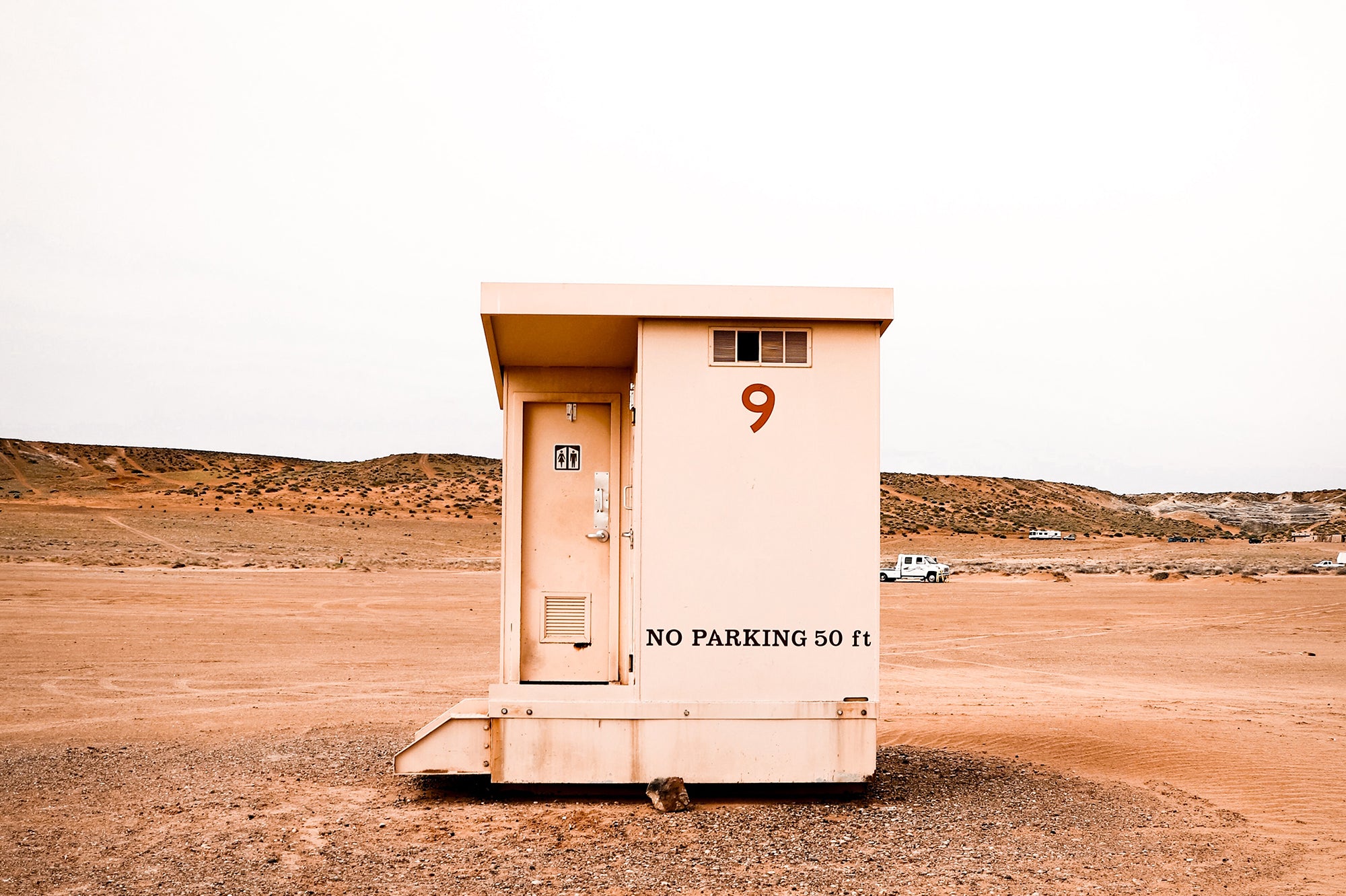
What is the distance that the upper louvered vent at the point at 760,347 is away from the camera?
7.90m

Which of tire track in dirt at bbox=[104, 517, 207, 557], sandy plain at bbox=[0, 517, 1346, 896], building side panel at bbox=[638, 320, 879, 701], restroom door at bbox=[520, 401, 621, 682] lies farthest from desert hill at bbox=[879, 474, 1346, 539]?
building side panel at bbox=[638, 320, 879, 701]

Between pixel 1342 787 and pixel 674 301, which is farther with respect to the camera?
pixel 1342 787

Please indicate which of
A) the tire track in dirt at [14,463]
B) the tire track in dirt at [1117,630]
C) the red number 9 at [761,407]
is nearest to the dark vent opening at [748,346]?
the red number 9 at [761,407]

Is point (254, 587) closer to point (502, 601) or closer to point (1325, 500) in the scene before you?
point (502, 601)

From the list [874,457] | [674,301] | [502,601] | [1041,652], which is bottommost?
[1041,652]

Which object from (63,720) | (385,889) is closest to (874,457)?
(385,889)

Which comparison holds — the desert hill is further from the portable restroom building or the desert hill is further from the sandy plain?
the portable restroom building

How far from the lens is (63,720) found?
37.6 feet

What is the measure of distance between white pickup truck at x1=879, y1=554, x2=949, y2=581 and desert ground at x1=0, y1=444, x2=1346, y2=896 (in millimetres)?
14537

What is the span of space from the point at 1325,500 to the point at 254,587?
125303 mm

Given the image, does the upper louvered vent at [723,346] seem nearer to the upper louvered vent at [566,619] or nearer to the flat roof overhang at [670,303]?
the flat roof overhang at [670,303]

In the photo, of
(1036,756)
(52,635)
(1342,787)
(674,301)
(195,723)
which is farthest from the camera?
(52,635)

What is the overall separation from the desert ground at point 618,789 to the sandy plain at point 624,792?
0.11 feet

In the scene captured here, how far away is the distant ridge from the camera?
231ft
